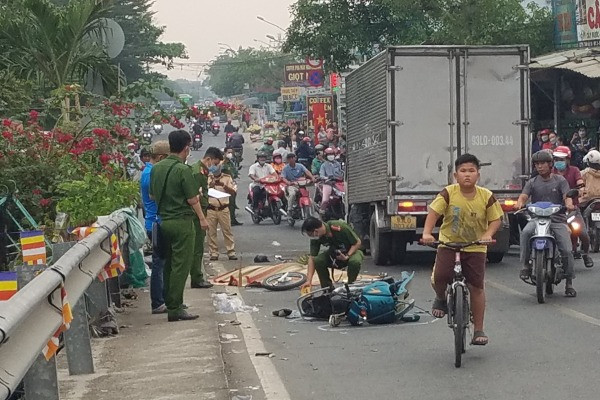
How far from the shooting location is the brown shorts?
32.9 feet

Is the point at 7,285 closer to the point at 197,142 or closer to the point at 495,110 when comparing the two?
the point at 495,110

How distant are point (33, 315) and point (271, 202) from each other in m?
23.8

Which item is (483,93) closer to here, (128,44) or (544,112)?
(544,112)

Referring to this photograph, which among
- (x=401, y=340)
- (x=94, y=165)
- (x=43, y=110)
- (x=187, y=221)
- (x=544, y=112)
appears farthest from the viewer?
(x=544, y=112)

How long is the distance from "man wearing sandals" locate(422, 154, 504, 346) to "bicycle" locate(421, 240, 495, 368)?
2.7 inches

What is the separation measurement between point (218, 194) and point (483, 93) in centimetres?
407

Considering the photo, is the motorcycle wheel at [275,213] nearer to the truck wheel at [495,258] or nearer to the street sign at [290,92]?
the truck wheel at [495,258]

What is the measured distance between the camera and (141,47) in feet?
189

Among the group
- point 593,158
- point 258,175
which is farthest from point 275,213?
point 593,158

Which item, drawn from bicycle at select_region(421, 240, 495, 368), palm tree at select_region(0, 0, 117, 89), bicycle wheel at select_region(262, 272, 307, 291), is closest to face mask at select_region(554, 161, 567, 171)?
bicycle wheel at select_region(262, 272, 307, 291)

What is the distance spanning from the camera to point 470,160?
389 inches

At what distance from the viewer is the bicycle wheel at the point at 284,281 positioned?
1583 cm

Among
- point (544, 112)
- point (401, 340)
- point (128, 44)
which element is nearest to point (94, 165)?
point (401, 340)

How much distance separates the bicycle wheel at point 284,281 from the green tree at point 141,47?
36.8 meters
